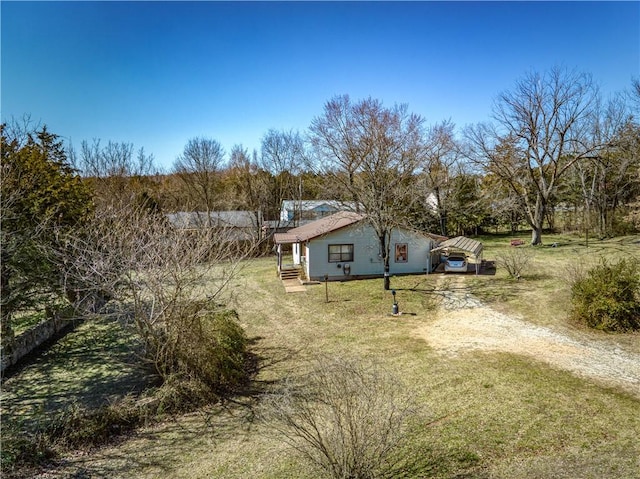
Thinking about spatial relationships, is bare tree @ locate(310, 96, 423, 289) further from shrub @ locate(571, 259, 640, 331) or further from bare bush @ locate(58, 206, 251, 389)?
bare bush @ locate(58, 206, 251, 389)

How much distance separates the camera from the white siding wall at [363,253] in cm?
2077

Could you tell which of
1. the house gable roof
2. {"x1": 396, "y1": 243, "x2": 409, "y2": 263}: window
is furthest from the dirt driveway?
the house gable roof

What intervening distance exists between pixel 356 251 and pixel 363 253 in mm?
436

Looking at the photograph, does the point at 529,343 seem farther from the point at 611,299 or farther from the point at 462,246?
the point at 462,246

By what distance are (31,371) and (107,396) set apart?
11.7ft

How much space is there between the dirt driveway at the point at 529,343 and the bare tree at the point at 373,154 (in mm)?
5033

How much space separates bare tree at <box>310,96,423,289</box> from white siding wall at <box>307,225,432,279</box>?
1048mm

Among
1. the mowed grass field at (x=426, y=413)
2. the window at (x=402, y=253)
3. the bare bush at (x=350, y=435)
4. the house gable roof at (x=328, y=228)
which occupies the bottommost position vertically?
the mowed grass field at (x=426, y=413)

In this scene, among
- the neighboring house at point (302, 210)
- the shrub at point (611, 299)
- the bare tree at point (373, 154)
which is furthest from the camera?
the neighboring house at point (302, 210)

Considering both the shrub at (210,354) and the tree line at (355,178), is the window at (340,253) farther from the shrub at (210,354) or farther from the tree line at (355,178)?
the shrub at (210,354)

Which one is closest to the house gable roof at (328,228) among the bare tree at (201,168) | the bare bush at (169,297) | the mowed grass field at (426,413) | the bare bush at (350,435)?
the mowed grass field at (426,413)

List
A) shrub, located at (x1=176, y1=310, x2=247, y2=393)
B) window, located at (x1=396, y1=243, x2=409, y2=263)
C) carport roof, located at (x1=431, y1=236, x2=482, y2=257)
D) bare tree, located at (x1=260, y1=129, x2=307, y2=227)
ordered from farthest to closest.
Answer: bare tree, located at (x1=260, y1=129, x2=307, y2=227) → window, located at (x1=396, y1=243, x2=409, y2=263) → carport roof, located at (x1=431, y1=236, x2=482, y2=257) → shrub, located at (x1=176, y1=310, x2=247, y2=393)

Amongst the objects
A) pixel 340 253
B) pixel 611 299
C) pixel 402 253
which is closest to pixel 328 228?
pixel 340 253

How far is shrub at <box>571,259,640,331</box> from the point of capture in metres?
12.0
